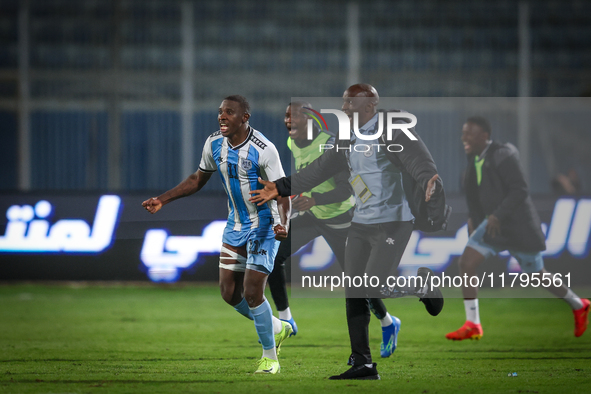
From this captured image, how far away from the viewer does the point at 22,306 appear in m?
9.85

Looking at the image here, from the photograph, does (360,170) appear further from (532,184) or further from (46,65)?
(46,65)

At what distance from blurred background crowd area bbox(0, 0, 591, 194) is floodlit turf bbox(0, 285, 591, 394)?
4.39 m

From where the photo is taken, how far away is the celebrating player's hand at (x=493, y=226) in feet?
22.4

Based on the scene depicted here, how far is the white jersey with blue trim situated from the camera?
18.0 feet

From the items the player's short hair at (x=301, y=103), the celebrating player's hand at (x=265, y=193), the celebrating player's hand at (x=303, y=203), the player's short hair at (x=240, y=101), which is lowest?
the celebrating player's hand at (x=303, y=203)

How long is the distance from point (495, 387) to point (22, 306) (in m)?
6.80

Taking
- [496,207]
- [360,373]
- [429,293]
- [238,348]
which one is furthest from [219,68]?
[360,373]

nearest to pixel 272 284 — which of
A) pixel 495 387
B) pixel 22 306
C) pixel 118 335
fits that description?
pixel 118 335

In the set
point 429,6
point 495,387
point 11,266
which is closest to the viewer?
point 495,387

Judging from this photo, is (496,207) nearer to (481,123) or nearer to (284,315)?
(481,123)

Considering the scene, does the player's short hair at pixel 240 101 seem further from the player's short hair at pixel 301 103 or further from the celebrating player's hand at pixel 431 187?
the celebrating player's hand at pixel 431 187

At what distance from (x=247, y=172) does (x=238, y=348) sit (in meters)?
2.14

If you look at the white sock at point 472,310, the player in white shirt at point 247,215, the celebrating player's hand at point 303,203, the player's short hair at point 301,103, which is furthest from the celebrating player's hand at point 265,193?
the white sock at point 472,310

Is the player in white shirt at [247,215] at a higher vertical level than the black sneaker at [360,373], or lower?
higher
